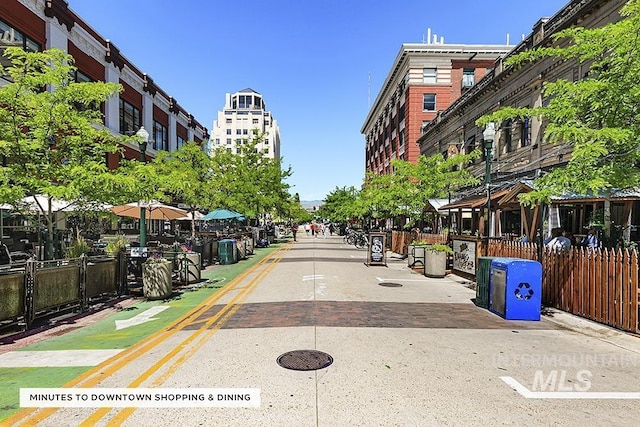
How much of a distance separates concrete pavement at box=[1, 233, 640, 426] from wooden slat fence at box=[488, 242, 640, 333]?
0.35 metres

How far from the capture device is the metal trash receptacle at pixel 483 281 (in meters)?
9.45

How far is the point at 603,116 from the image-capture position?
8023 mm

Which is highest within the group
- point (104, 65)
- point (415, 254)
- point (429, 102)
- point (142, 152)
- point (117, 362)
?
point (429, 102)

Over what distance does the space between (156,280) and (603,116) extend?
37.2ft

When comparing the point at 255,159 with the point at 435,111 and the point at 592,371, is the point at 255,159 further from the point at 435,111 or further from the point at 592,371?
the point at 592,371

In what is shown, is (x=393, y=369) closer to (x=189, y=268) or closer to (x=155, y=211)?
(x=189, y=268)

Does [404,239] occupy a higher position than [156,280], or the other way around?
[404,239]

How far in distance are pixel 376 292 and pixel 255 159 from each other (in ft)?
78.8

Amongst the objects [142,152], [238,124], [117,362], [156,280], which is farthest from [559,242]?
[238,124]

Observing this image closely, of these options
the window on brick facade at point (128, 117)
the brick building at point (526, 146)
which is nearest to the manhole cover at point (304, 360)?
the brick building at point (526, 146)

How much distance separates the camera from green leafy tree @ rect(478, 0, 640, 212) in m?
7.34

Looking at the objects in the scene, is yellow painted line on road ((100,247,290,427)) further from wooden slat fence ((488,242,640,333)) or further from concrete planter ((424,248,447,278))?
wooden slat fence ((488,242,640,333))

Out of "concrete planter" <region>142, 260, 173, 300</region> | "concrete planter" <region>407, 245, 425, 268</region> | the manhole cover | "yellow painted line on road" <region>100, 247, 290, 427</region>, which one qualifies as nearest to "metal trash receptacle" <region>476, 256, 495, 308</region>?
the manhole cover

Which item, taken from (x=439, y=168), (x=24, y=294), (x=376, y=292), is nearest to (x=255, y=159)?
(x=439, y=168)
